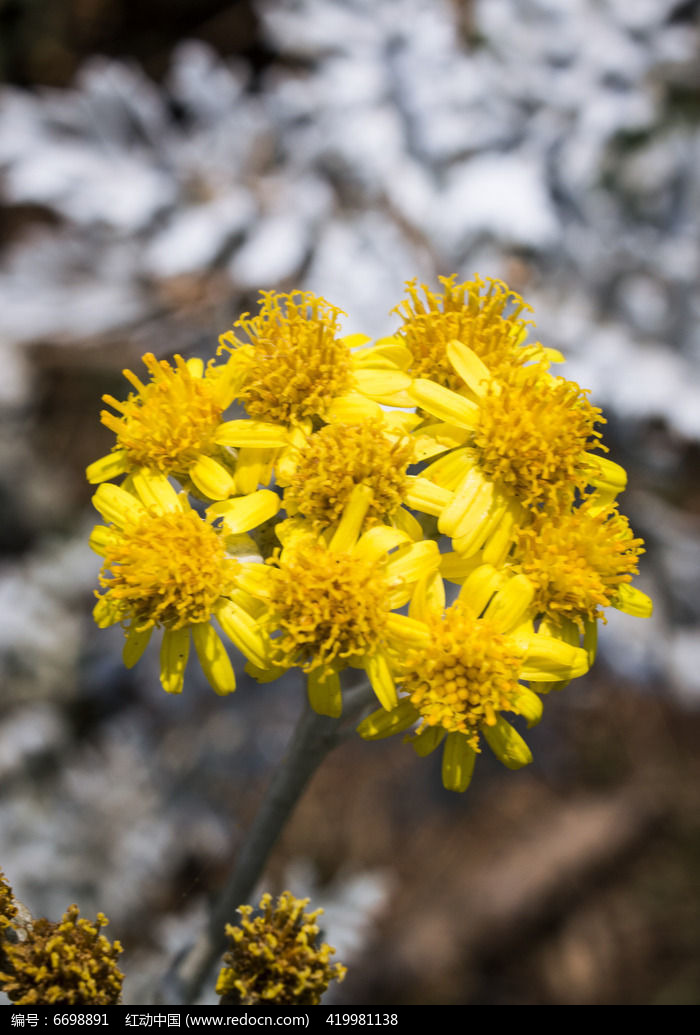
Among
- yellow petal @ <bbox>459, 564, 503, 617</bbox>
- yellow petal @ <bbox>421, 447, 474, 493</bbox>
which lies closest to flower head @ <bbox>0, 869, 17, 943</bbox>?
yellow petal @ <bbox>459, 564, 503, 617</bbox>

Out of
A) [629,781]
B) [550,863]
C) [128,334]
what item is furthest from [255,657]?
[629,781]

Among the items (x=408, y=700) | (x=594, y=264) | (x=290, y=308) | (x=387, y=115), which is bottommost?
(x=408, y=700)

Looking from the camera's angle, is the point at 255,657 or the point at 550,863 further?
the point at 550,863

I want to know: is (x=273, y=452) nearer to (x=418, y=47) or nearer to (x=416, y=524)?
(x=416, y=524)

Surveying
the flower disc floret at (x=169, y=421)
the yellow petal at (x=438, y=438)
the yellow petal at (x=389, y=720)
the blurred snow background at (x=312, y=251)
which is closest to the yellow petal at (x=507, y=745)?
the yellow petal at (x=389, y=720)

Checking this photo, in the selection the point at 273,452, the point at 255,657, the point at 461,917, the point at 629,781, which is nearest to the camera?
the point at 255,657

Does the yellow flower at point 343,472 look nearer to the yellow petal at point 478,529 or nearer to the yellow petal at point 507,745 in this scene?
the yellow petal at point 478,529
